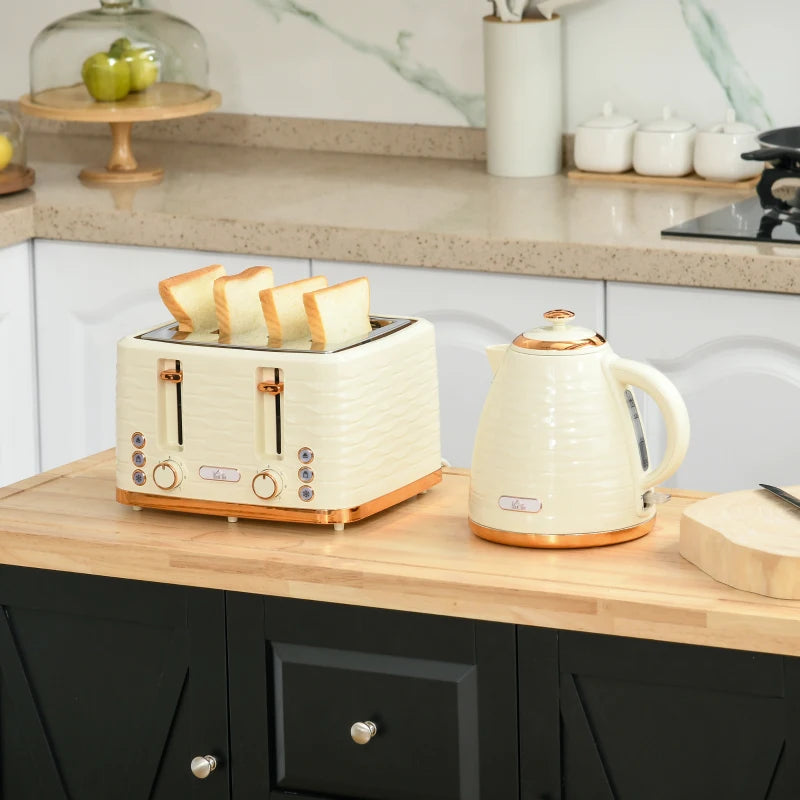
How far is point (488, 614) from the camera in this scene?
52.0 inches

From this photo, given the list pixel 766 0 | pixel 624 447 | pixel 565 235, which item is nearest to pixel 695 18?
pixel 766 0

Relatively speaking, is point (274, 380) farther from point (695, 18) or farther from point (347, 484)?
point (695, 18)

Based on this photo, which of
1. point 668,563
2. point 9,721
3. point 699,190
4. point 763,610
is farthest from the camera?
point 699,190

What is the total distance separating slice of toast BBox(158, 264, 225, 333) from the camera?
150 cm

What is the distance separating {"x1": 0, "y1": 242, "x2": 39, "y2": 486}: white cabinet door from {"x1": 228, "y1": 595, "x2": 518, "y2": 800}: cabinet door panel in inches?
61.1

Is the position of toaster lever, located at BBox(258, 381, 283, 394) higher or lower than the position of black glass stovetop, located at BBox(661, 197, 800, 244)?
lower

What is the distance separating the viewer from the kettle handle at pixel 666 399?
1356 millimetres

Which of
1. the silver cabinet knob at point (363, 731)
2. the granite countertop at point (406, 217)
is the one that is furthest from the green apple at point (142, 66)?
the silver cabinet knob at point (363, 731)

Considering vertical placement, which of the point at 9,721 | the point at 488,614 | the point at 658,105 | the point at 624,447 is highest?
the point at 658,105

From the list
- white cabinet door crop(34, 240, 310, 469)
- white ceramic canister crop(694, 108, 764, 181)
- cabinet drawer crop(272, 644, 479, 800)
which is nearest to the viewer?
cabinet drawer crop(272, 644, 479, 800)

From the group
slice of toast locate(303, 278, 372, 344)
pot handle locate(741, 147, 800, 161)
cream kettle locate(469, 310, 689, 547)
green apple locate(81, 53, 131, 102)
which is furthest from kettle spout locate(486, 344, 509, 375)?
green apple locate(81, 53, 131, 102)

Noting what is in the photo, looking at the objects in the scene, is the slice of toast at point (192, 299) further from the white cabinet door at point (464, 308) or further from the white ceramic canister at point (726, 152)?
the white ceramic canister at point (726, 152)

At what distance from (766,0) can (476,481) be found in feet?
6.05

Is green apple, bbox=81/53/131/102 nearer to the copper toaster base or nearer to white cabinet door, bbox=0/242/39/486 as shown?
white cabinet door, bbox=0/242/39/486
